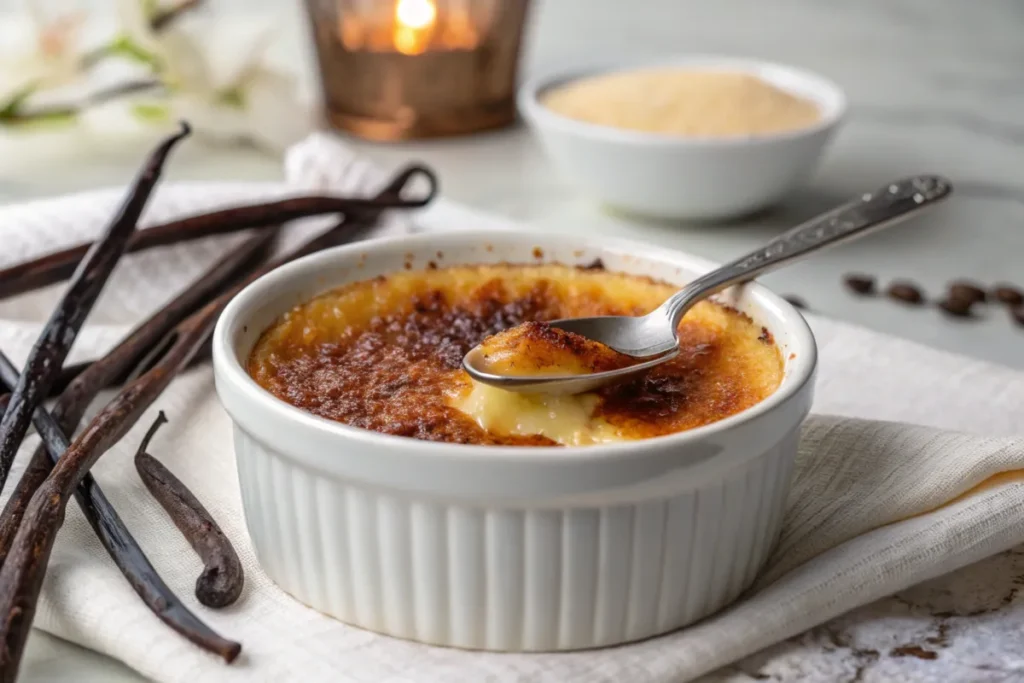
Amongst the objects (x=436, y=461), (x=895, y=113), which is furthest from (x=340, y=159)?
(x=895, y=113)

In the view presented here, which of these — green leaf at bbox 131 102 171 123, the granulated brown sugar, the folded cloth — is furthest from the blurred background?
the folded cloth

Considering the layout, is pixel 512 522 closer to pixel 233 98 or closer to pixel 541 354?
pixel 541 354

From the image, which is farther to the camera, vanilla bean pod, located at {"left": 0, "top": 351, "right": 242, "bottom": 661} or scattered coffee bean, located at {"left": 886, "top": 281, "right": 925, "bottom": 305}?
scattered coffee bean, located at {"left": 886, "top": 281, "right": 925, "bottom": 305}

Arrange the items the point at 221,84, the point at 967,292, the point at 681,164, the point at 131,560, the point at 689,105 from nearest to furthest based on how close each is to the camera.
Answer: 1. the point at 131,560
2. the point at 967,292
3. the point at 681,164
4. the point at 689,105
5. the point at 221,84

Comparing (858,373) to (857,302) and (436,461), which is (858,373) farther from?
(436,461)

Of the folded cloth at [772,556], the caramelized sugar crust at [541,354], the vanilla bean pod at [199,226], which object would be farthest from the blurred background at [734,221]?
the caramelized sugar crust at [541,354]

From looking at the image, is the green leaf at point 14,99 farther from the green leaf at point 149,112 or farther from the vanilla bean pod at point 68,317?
the vanilla bean pod at point 68,317

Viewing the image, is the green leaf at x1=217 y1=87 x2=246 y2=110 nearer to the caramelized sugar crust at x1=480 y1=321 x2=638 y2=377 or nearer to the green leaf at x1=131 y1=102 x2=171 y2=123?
the green leaf at x1=131 y1=102 x2=171 y2=123

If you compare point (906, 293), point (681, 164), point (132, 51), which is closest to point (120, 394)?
point (681, 164)
